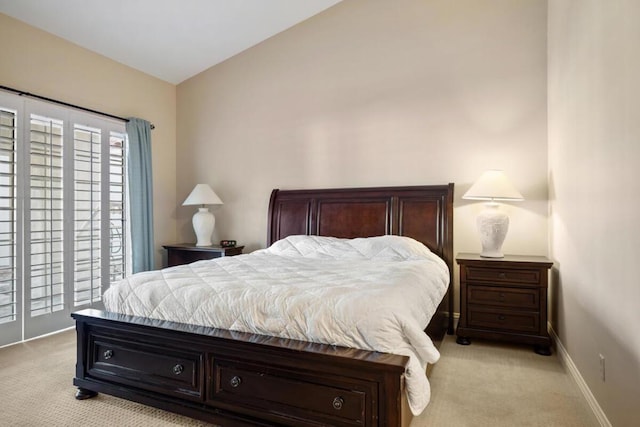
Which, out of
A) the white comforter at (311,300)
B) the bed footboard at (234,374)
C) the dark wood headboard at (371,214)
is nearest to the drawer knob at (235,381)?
the bed footboard at (234,374)

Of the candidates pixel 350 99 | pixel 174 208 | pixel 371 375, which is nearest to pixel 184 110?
pixel 174 208

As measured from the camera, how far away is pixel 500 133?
351 centimetres

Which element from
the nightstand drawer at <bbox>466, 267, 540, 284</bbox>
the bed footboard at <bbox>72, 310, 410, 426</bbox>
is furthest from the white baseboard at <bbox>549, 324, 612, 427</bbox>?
the bed footboard at <bbox>72, 310, 410, 426</bbox>

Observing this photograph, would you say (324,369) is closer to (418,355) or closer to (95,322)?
(418,355)

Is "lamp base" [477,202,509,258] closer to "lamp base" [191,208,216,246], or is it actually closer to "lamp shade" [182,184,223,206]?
"lamp shade" [182,184,223,206]

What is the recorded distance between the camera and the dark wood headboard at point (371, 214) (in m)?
3.56

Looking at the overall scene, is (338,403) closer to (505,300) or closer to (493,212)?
(505,300)

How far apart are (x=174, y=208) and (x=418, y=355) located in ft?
13.6

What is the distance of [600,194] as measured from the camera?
196 centimetres

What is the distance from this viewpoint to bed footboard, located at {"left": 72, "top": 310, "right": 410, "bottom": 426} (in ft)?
5.21

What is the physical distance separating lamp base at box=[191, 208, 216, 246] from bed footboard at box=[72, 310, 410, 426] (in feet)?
7.39

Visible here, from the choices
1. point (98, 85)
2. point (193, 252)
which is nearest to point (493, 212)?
point (193, 252)

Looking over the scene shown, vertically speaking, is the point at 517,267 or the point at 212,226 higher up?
the point at 212,226

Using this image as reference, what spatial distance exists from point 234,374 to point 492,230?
2410 mm
